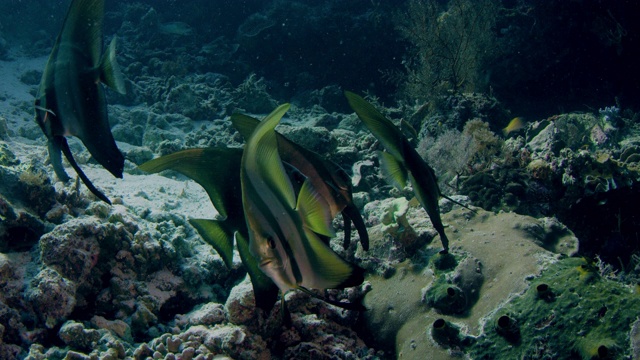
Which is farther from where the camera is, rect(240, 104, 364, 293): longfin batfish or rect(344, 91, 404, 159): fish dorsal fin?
rect(344, 91, 404, 159): fish dorsal fin

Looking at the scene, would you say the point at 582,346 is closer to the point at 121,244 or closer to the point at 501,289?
the point at 501,289

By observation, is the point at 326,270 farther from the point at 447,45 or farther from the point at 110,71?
the point at 447,45

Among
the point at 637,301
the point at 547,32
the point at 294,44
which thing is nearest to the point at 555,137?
the point at 637,301

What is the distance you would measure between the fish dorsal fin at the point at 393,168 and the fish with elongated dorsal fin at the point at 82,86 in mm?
1214

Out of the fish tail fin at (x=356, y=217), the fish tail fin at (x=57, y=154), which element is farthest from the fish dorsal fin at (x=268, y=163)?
the fish tail fin at (x=57, y=154)

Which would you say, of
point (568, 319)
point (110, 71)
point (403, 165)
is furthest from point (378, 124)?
point (568, 319)

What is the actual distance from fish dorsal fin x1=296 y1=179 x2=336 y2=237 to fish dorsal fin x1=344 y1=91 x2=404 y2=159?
43cm

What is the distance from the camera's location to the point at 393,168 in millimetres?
1902

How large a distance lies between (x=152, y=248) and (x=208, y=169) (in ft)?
6.26

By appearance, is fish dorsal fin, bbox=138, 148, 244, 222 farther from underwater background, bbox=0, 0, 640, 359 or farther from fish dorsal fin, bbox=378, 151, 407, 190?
underwater background, bbox=0, 0, 640, 359

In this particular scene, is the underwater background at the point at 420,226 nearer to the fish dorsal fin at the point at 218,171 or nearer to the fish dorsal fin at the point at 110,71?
the fish dorsal fin at the point at 218,171

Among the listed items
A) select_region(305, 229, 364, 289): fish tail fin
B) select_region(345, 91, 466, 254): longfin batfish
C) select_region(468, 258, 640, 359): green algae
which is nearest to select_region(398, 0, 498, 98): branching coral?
select_region(468, 258, 640, 359): green algae

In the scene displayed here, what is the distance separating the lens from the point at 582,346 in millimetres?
2162

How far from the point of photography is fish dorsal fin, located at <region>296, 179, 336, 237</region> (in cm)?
116
